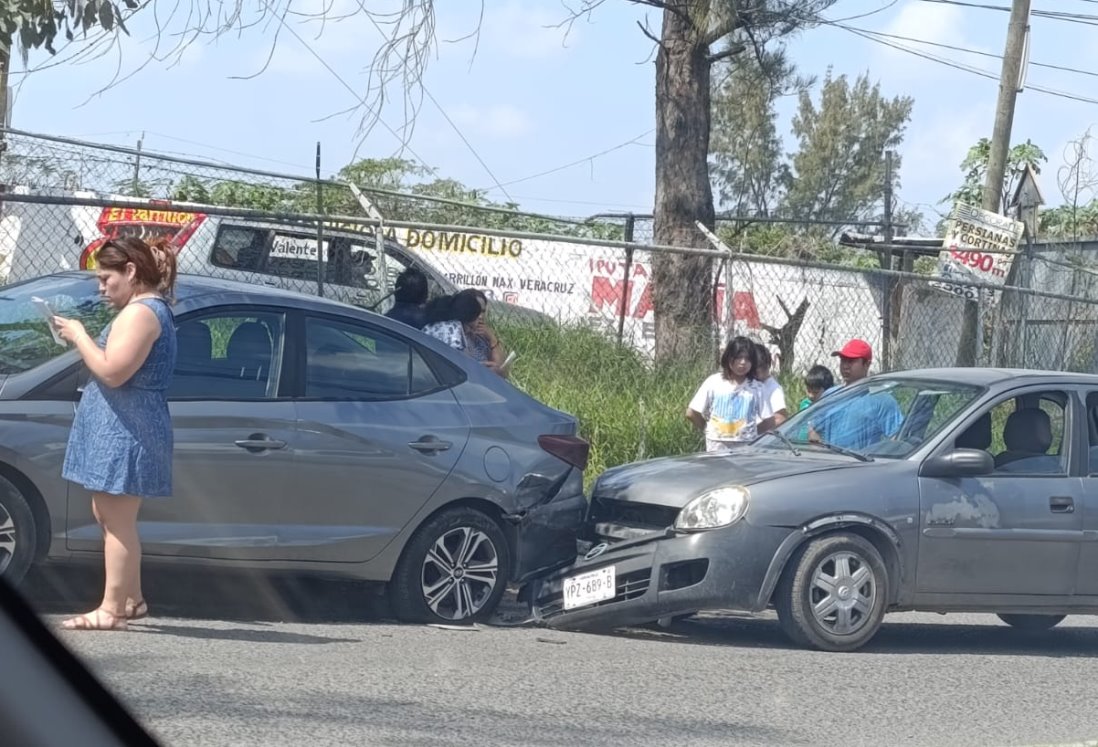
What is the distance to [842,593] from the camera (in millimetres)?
7781

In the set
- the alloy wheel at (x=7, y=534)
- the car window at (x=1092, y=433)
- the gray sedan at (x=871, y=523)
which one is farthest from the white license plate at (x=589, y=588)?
the car window at (x=1092, y=433)

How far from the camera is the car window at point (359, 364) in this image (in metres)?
7.61

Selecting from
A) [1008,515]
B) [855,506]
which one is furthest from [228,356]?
[1008,515]

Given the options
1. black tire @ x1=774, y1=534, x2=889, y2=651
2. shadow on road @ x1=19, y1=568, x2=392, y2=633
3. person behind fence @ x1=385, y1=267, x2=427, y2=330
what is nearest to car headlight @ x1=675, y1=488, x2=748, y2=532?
black tire @ x1=774, y1=534, x2=889, y2=651

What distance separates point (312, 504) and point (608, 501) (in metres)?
1.74

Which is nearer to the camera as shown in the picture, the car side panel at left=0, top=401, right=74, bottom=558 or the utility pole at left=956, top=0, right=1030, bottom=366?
the car side panel at left=0, top=401, right=74, bottom=558

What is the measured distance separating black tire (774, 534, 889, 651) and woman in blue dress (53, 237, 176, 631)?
122 inches

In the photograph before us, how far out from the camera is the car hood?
7871 mm

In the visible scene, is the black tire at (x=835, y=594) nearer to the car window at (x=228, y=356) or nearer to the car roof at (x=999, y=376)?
the car roof at (x=999, y=376)

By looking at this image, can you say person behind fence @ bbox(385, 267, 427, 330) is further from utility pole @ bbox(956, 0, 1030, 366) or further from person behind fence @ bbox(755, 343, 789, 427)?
utility pole @ bbox(956, 0, 1030, 366)

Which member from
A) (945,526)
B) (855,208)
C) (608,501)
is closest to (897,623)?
(945,526)

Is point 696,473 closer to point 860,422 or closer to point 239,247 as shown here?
point 860,422

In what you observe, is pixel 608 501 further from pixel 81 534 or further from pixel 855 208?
pixel 855 208

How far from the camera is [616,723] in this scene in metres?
5.89
